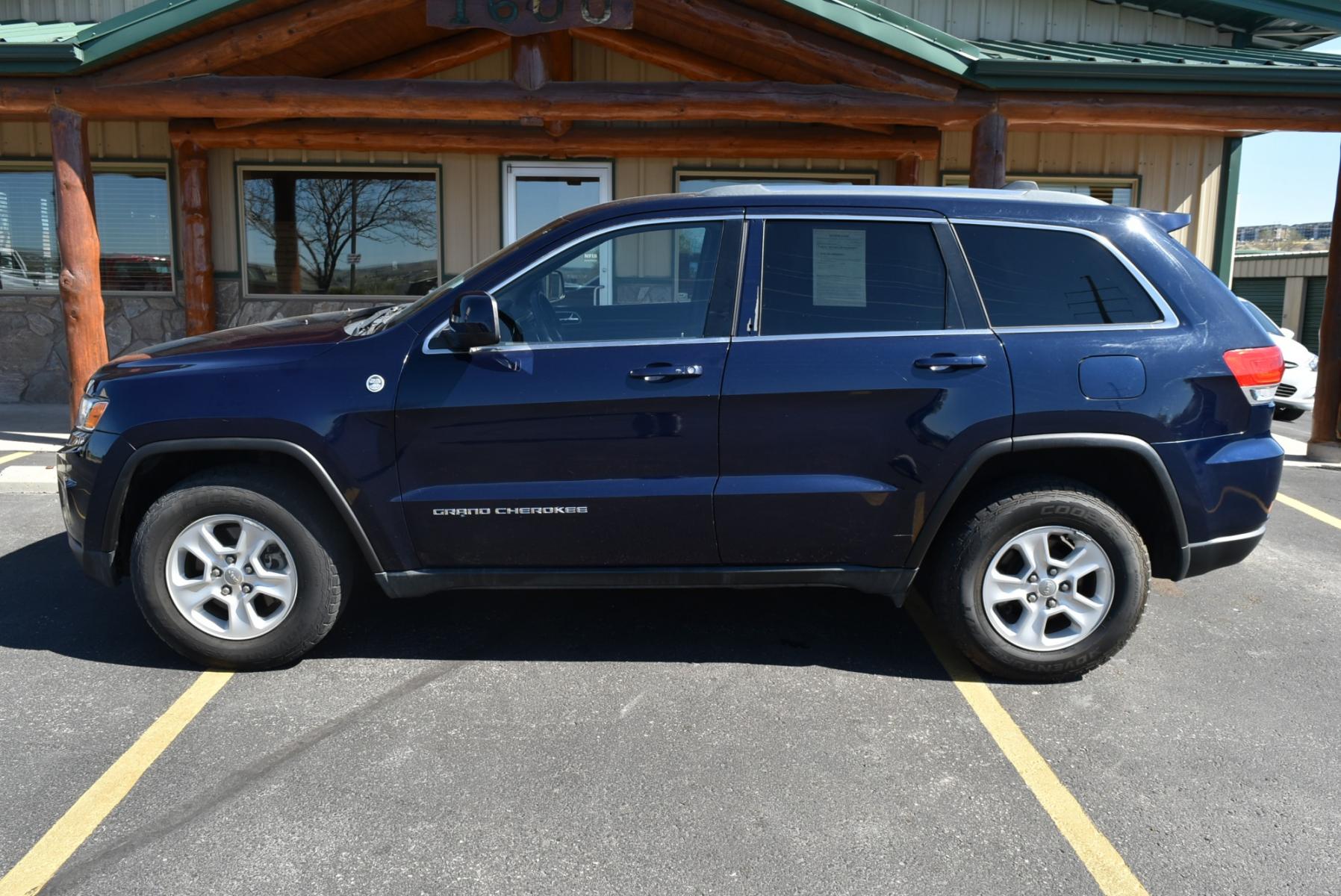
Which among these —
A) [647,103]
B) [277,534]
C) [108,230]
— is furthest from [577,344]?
[108,230]

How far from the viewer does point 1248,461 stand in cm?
388

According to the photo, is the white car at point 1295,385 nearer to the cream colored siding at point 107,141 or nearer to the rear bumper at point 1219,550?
the rear bumper at point 1219,550

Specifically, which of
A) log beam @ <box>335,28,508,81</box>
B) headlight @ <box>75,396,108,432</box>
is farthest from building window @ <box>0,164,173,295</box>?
headlight @ <box>75,396,108,432</box>

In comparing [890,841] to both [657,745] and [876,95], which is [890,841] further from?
[876,95]

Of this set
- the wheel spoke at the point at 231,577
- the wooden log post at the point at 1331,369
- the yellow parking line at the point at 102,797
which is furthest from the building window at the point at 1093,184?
the yellow parking line at the point at 102,797

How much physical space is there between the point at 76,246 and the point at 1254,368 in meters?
8.07

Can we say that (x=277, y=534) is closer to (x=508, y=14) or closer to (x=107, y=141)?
(x=508, y=14)

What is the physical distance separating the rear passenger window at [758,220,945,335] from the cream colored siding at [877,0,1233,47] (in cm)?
775

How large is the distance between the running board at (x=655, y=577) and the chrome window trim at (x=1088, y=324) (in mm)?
1061

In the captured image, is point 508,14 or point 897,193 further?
point 508,14

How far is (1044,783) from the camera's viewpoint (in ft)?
10.6

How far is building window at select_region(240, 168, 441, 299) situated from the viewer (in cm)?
1080

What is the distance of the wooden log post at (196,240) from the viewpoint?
10.2 meters

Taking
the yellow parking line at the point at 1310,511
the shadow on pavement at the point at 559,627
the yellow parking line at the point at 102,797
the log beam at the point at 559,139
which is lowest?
the yellow parking line at the point at 102,797
